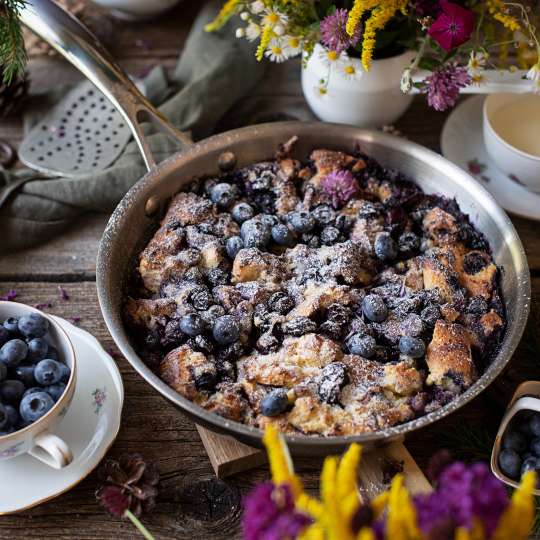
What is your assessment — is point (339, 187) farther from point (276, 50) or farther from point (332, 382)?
point (332, 382)

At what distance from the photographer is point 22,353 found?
4.75ft

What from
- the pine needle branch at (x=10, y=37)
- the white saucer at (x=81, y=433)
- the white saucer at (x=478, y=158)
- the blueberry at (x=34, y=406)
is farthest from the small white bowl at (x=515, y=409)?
the pine needle branch at (x=10, y=37)

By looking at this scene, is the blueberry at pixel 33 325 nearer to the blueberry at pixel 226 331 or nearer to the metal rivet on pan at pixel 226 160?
the blueberry at pixel 226 331

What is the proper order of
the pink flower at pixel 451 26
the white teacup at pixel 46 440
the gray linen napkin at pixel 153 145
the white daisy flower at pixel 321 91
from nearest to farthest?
the white teacup at pixel 46 440 < the pink flower at pixel 451 26 < the white daisy flower at pixel 321 91 < the gray linen napkin at pixel 153 145

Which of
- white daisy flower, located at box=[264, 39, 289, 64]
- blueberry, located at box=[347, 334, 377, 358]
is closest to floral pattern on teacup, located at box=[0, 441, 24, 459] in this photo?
blueberry, located at box=[347, 334, 377, 358]

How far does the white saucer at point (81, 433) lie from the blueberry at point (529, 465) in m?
0.85

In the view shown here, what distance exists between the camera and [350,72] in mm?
1819

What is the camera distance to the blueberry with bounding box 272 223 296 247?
1671 mm

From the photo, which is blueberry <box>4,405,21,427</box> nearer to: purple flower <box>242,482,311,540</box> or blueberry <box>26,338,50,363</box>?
blueberry <box>26,338,50,363</box>

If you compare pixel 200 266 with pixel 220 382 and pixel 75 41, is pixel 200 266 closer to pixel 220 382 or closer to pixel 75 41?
pixel 220 382

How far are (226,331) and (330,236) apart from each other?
380mm

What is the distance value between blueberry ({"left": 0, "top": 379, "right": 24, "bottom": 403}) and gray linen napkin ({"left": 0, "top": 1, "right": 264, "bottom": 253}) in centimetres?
68

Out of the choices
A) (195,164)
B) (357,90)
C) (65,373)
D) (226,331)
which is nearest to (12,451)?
(65,373)

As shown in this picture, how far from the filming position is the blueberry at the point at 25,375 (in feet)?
4.73
